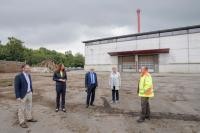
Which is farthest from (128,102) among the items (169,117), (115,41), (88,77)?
(115,41)

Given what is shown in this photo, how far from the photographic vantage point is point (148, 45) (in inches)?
1900

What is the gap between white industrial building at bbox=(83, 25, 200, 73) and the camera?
42.7m

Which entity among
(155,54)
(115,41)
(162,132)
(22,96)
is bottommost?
(162,132)

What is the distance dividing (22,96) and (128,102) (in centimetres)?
582

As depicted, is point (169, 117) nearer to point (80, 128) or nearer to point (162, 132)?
point (162, 132)

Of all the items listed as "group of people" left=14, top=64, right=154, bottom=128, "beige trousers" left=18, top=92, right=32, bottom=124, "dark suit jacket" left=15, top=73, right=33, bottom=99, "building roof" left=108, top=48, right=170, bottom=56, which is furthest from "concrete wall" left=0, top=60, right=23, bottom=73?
"dark suit jacket" left=15, top=73, right=33, bottom=99

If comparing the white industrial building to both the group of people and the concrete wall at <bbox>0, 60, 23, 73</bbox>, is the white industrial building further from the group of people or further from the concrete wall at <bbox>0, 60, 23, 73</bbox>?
the group of people

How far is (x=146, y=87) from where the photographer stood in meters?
8.23

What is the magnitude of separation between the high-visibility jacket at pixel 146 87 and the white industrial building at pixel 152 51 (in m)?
36.4

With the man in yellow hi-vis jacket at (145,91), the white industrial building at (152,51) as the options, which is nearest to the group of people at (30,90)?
the man in yellow hi-vis jacket at (145,91)

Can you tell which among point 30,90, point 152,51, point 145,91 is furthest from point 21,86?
point 152,51

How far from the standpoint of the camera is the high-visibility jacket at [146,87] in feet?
26.9

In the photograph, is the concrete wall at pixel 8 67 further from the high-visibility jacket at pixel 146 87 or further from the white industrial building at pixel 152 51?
the high-visibility jacket at pixel 146 87

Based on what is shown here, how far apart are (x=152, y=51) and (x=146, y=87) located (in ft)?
130
